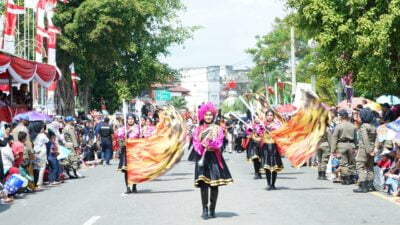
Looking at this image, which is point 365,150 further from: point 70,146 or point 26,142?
point 70,146

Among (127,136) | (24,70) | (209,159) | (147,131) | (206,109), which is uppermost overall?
(24,70)

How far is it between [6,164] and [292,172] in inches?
366

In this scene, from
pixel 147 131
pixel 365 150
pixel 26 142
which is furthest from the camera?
pixel 147 131

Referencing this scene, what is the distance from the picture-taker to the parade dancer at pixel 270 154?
54.0 feet

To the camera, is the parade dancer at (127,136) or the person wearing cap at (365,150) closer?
the person wearing cap at (365,150)

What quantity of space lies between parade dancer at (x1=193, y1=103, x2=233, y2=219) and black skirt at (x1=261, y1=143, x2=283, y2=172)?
4.16m

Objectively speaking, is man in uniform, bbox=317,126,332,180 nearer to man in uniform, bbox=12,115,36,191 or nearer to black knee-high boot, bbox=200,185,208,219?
man in uniform, bbox=12,115,36,191

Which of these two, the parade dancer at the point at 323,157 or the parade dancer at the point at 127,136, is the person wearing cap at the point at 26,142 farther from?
the parade dancer at the point at 323,157

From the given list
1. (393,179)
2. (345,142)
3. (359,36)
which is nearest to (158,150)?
(345,142)

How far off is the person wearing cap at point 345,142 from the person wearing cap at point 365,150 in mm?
1299

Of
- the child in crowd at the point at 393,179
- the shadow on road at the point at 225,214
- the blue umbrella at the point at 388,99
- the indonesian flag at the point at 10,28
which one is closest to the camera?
the shadow on road at the point at 225,214

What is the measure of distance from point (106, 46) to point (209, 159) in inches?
1363

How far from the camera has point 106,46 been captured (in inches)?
1820

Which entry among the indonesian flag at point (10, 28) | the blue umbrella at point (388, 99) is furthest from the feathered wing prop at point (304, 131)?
the indonesian flag at point (10, 28)
